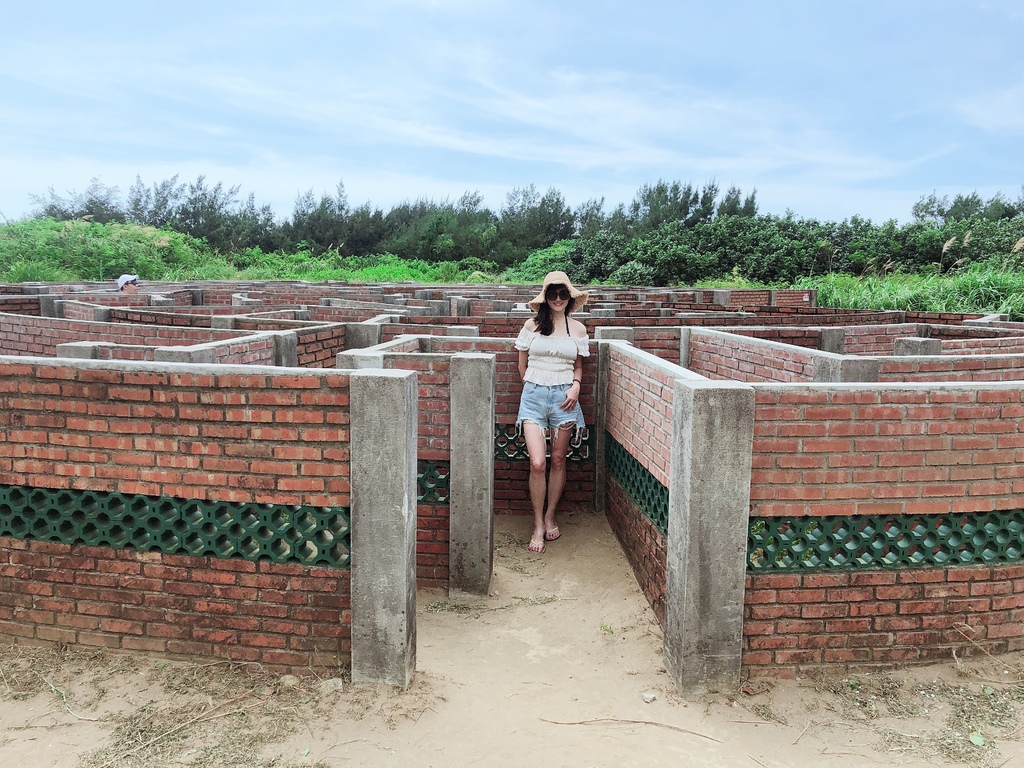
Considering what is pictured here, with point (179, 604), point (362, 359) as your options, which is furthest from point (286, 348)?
point (179, 604)

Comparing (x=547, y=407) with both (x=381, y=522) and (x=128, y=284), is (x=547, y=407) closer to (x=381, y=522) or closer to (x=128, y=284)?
(x=381, y=522)

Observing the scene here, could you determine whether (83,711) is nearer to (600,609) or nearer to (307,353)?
(600,609)

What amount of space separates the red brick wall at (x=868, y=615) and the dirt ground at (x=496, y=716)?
0.10 m

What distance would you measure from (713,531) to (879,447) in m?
0.84

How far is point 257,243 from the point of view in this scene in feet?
141

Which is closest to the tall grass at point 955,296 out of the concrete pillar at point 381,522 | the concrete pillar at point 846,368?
the concrete pillar at point 846,368

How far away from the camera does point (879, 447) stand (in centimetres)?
346

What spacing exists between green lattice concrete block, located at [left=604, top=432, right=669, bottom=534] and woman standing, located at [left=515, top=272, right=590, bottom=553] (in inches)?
15.0

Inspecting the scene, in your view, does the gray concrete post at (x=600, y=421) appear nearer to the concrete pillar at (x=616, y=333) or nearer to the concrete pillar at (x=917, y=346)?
the concrete pillar at (x=616, y=333)

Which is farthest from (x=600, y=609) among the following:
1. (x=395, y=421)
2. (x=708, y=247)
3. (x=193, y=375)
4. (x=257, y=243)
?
(x=257, y=243)

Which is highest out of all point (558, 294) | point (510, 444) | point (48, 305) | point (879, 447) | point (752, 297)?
point (752, 297)

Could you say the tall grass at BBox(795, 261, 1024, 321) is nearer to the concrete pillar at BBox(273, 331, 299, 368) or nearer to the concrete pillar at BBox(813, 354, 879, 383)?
the concrete pillar at BBox(813, 354, 879, 383)

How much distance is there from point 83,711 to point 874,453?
3.59 meters

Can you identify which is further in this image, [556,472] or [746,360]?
[746,360]
